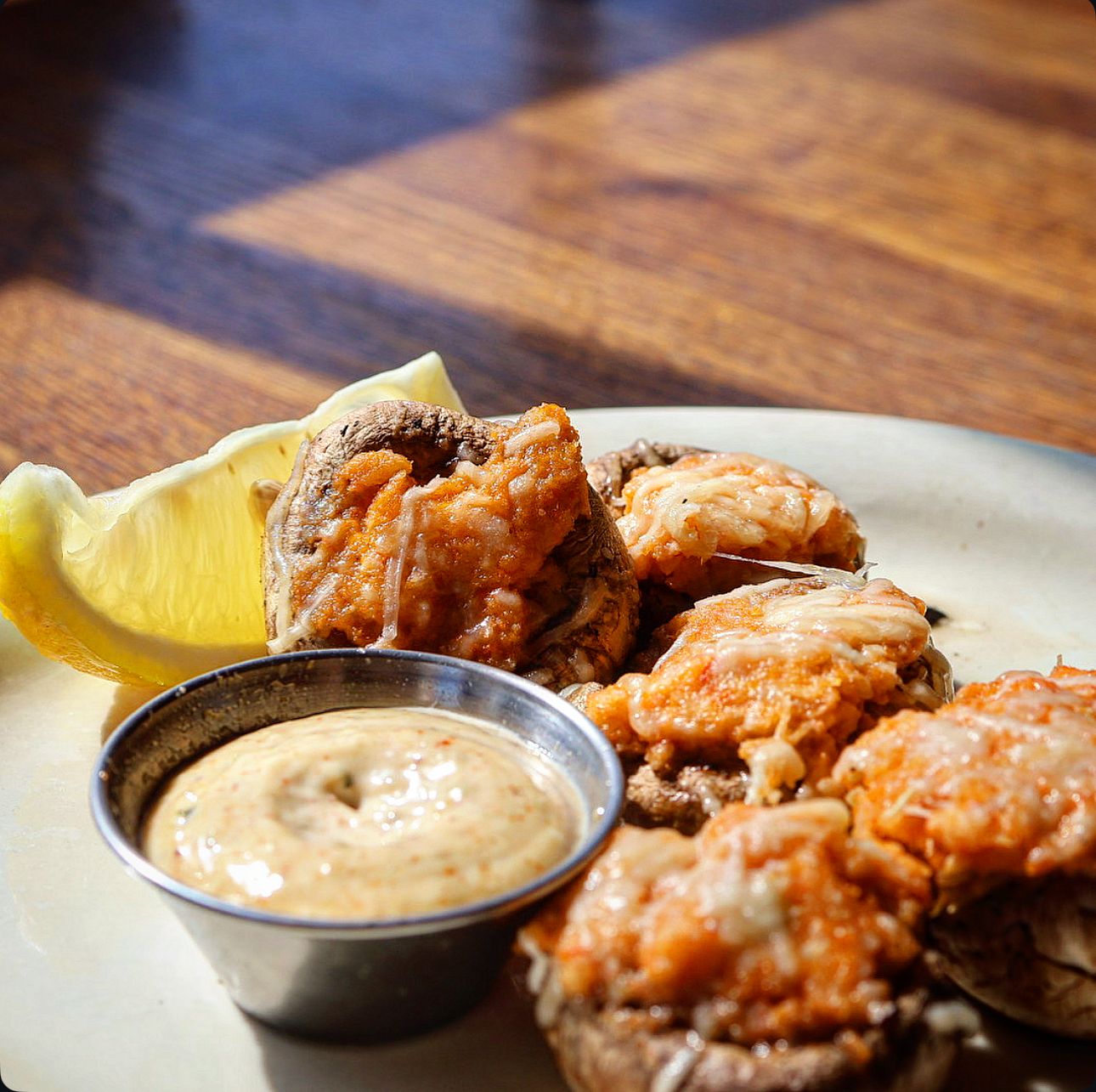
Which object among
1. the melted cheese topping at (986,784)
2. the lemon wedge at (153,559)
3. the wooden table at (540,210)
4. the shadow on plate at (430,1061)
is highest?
the melted cheese topping at (986,784)

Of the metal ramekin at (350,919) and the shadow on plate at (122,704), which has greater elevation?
the metal ramekin at (350,919)

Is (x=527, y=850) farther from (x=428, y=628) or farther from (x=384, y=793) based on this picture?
(x=428, y=628)

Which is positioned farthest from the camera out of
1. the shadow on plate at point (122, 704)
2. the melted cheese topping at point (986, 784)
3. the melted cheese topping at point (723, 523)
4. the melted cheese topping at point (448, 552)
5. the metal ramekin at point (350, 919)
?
the shadow on plate at point (122, 704)

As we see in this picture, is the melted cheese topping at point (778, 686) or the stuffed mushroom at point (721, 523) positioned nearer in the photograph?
the melted cheese topping at point (778, 686)

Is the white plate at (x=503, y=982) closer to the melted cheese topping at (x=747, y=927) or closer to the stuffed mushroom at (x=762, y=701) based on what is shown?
the melted cheese topping at (x=747, y=927)

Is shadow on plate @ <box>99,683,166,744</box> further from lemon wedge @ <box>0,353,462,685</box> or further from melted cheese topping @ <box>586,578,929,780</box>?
melted cheese topping @ <box>586,578,929,780</box>

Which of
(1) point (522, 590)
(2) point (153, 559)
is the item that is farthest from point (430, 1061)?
(2) point (153, 559)

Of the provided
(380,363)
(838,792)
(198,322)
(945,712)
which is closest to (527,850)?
(838,792)

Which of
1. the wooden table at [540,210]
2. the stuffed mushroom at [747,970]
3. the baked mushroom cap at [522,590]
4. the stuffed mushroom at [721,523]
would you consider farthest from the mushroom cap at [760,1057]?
the wooden table at [540,210]
